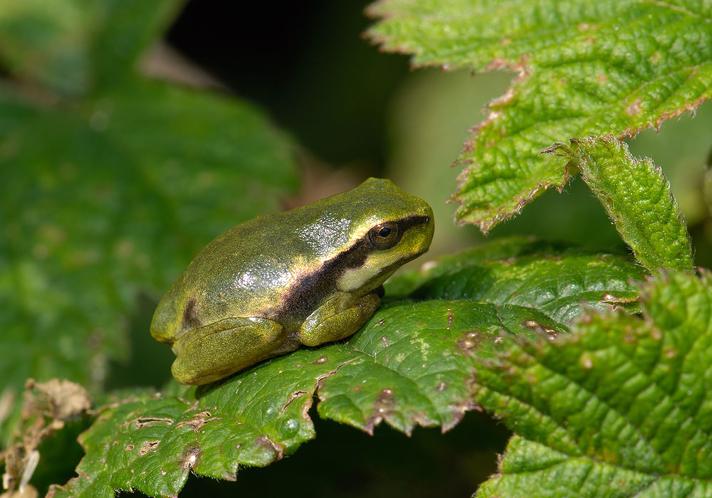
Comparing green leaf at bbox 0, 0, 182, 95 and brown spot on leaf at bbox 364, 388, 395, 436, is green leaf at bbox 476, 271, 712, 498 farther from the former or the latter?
green leaf at bbox 0, 0, 182, 95

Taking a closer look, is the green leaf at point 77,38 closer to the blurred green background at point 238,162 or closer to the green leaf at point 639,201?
the blurred green background at point 238,162

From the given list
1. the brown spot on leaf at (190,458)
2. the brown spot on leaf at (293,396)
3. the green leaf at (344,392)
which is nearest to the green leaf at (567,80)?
the green leaf at (344,392)

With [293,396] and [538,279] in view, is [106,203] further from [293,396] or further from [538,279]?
[538,279]

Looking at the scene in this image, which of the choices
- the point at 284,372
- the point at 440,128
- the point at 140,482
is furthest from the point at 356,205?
the point at 440,128

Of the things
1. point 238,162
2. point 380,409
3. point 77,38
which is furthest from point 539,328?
point 77,38

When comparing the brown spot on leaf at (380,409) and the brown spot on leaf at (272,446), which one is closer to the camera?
the brown spot on leaf at (380,409)

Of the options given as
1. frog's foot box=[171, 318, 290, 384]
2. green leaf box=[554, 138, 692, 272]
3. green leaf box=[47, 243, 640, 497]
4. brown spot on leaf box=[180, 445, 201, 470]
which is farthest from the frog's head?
brown spot on leaf box=[180, 445, 201, 470]
